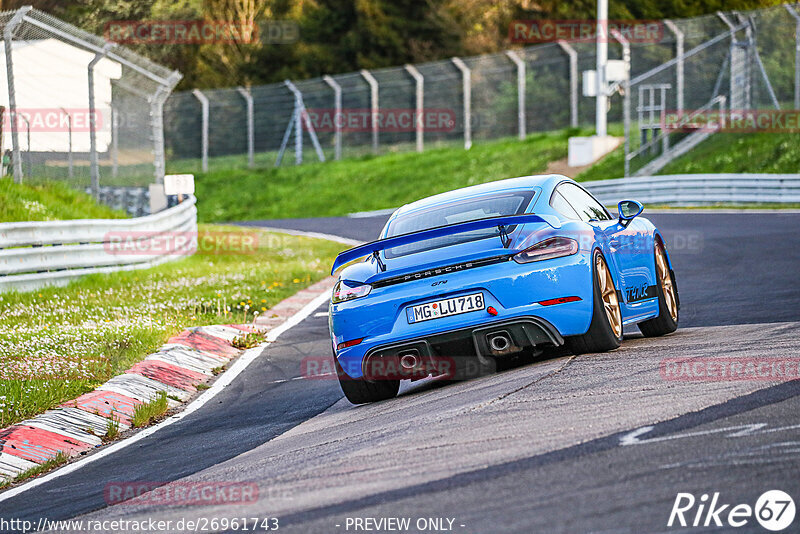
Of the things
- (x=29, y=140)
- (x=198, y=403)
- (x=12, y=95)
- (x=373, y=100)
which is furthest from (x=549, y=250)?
(x=373, y=100)

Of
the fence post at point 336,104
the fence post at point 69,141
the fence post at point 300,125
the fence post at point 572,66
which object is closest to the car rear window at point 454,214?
the fence post at point 69,141

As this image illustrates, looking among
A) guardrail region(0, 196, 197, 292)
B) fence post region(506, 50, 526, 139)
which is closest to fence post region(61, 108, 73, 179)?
guardrail region(0, 196, 197, 292)

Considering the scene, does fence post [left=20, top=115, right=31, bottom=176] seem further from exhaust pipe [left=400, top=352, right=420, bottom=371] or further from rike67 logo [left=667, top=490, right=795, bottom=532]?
rike67 logo [left=667, top=490, right=795, bottom=532]

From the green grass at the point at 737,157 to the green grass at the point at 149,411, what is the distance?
924 inches

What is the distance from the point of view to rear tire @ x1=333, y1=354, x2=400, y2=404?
7.94 metres

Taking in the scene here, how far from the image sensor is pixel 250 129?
43.7 meters

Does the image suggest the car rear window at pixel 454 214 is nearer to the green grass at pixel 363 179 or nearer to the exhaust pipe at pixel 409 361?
the exhaust pipe at pixel 409 361

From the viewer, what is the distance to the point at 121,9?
201ft

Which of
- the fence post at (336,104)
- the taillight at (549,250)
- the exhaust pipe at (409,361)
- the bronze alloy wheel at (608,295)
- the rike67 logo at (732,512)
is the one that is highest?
the fence post at (336,104)

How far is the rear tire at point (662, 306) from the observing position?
9.33 m

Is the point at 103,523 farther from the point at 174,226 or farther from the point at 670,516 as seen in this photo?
the point at 174,226

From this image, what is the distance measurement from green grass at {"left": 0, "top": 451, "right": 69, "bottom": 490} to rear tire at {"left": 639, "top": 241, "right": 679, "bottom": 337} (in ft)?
14.3

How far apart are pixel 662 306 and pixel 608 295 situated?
1441mm

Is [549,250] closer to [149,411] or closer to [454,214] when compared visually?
[454,214]
